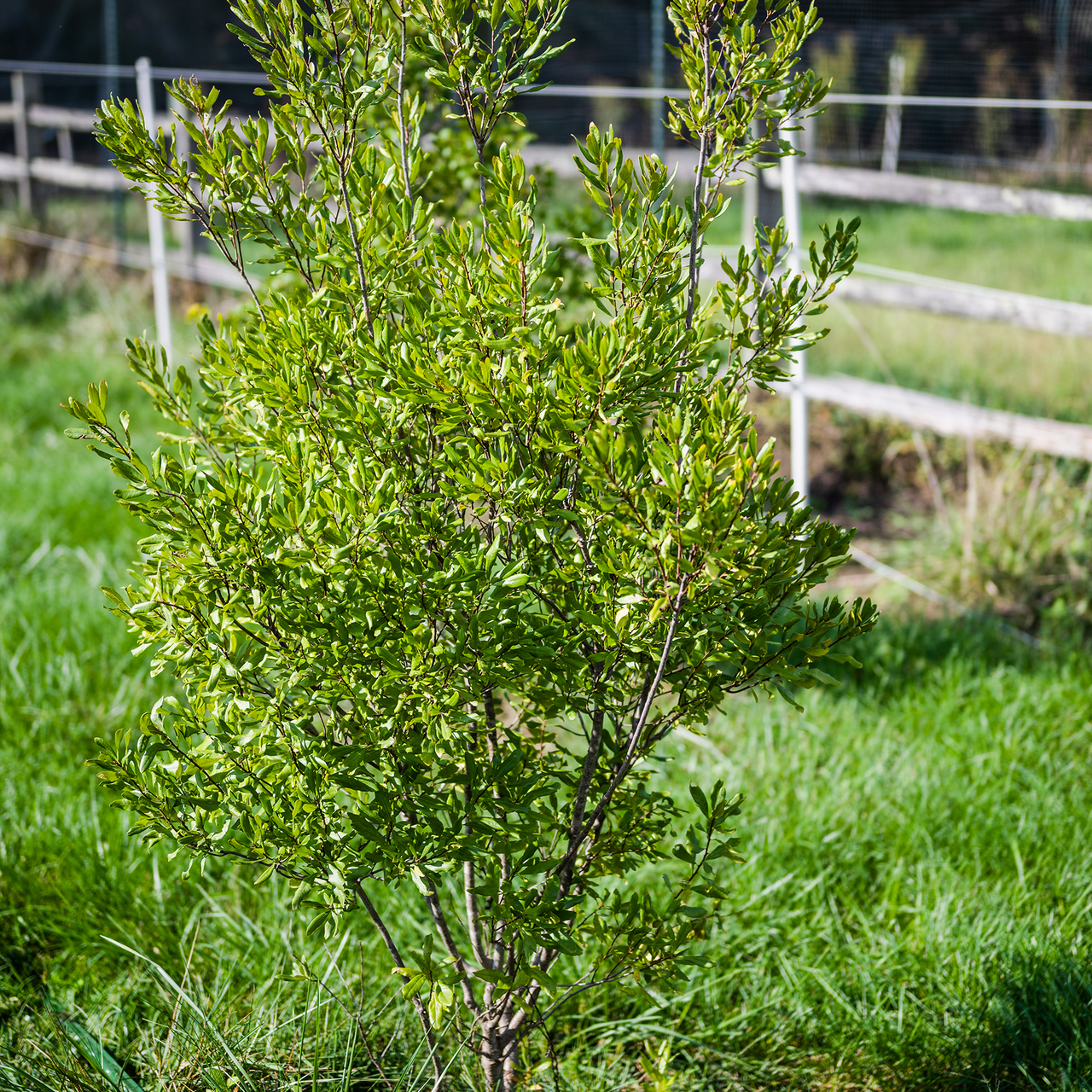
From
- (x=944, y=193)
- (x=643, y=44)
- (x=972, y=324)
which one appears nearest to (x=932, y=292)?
(x=944, y=193)

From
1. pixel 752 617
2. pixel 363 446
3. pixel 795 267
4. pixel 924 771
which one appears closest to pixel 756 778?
pixel 924 771

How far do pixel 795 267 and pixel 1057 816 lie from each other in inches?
94.5

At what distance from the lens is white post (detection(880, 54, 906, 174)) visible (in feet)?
41.8

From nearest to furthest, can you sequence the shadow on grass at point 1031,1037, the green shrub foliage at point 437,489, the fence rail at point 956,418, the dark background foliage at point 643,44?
the green shrub foliage at point 437,489 → the shadow on grass at point 1031,1037 → the fence rail at point 956,418 → the dark background foliage at point 643,44

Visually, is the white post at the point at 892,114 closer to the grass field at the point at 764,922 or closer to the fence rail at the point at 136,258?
the fence rail at the point at 136,258

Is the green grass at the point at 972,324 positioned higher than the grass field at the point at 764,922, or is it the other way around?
the green grass at the point at 972,324

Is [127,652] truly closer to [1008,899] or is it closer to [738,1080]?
[738,1080]

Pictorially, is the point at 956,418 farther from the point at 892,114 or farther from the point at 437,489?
the point at 892,114

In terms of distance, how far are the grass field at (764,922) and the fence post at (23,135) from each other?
7.27 meters

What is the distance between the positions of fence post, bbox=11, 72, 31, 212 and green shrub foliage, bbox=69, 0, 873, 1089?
915 cm

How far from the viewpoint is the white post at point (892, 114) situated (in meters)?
12.7

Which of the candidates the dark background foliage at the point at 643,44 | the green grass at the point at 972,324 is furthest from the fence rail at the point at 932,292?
the dark background foliage at the point at 643,44

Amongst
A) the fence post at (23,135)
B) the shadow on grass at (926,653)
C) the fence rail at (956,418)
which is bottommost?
the shadow on grass at (926,653)

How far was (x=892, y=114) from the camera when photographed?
42.7 feet
